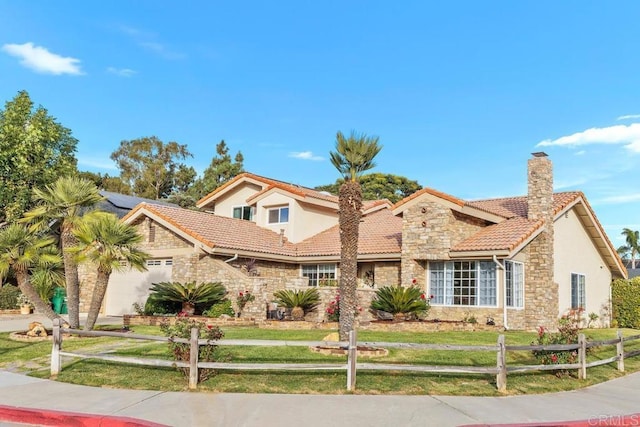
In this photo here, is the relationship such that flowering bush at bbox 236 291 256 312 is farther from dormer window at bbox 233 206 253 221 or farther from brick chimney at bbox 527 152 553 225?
brick chimney at bbox 527 152 553 225

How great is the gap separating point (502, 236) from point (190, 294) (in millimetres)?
11638

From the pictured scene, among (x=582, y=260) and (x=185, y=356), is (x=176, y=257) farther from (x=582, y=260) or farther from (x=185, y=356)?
(x=582, y=260)

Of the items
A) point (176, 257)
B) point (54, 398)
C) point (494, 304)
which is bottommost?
point (54, 398)

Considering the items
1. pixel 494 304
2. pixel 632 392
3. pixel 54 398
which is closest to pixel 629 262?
pixel 494 304

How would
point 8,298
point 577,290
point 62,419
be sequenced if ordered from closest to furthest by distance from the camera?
point 62,419 → point 577,290 → point 8,298

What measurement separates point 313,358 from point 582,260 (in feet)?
58.4

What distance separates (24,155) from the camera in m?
30.8

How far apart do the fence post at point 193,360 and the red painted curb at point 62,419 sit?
208 centimetres

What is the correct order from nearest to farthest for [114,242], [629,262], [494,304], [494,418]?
[494,418]
[114,242]
[494,304]
[629,262]

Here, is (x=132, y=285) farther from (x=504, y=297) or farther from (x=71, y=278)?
(x=504, y=297)

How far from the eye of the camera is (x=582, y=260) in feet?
85.0

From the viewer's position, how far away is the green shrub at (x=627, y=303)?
2781 centimetres

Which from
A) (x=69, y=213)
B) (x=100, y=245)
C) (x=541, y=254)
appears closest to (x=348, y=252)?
(x=100, y=245)

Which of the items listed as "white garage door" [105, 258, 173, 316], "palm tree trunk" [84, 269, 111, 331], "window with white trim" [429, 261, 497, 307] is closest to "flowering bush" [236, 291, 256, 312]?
"white garage door" [105, 258, 173, 316]
